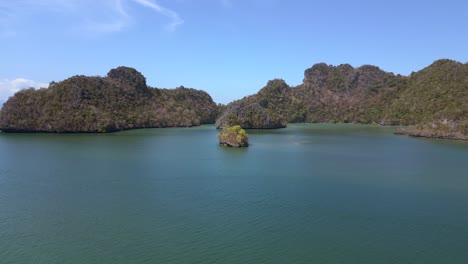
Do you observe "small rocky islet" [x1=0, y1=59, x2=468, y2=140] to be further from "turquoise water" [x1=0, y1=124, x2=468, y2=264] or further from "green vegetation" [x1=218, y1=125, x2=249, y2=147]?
"turquoise water" [x1=0, y1=124, x2=468, y2=264]

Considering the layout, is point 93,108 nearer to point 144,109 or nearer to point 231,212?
point 144,109

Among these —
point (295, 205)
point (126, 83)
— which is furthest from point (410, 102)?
point (295, 205)

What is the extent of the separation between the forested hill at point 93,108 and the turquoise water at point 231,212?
2965 inches

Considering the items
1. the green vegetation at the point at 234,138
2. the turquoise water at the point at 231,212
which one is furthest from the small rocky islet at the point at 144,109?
the turquoise water at the point at 231,212

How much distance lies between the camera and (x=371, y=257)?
21.8 metres

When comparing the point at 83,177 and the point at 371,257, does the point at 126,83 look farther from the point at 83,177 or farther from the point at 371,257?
the point at 371,257

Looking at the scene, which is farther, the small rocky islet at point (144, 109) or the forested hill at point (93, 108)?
the forested hill at point (93, 108)

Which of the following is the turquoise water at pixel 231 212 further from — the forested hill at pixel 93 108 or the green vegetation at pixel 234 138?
the forested hill at pixel 93 108

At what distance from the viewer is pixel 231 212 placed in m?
30.1

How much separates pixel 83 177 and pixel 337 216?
94.8 feet

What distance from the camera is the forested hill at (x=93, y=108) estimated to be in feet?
406

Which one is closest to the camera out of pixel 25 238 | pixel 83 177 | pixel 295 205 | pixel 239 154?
pixel 25 238

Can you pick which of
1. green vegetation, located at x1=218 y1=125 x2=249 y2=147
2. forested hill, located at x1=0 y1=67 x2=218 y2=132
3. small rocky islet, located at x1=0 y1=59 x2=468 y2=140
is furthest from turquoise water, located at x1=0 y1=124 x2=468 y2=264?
forested hill, located at x1=0 y1=67 x2=218 y2=132

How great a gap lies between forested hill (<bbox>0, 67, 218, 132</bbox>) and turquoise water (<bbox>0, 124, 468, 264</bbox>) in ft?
247
